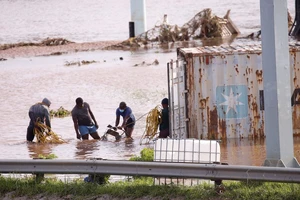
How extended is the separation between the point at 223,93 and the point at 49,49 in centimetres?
2717

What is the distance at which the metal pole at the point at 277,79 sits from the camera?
11961mm

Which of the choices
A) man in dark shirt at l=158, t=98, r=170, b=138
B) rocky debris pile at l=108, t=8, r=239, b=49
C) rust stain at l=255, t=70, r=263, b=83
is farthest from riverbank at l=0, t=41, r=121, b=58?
rust stain at l=255, t=70, r=263, b=83

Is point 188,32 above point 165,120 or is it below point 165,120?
above

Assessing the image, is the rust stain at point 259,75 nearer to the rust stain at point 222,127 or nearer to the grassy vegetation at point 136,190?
the rust stain at point 222,127

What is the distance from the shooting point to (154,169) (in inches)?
421

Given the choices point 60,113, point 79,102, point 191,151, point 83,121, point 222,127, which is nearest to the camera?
point 191,151

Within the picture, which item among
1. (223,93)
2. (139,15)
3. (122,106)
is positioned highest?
(139,15)

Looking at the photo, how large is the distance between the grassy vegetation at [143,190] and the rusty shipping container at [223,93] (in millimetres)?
5943

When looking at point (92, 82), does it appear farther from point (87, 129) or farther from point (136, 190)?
point (136, 190)

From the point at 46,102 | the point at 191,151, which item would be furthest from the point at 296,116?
the point at 191,151

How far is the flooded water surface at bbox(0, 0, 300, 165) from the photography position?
17891mm

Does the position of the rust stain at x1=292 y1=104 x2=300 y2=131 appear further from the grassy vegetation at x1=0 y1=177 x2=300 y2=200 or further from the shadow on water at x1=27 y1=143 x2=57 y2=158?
the grassy vegetation at x1=0 y1=177 x2=300 y2=200

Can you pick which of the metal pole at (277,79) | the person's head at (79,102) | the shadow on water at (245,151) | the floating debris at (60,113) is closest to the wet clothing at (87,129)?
the person's head at (79,102)

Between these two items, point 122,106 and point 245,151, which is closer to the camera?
point 245,151
